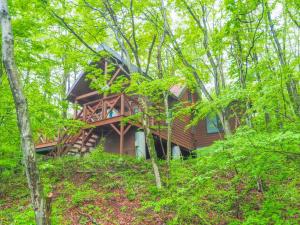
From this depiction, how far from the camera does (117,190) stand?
30.1ft

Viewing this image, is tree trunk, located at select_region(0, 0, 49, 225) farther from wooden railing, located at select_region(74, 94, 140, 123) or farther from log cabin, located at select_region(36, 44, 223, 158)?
wooden railing, located at select_region(74, 94, 140, 123)

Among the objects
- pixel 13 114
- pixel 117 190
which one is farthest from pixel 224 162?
pixel 13 114

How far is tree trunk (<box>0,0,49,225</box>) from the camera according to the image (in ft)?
14.3

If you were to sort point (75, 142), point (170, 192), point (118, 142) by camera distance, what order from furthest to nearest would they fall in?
point (118, 142) → point (75, 142) → point (170, 192)

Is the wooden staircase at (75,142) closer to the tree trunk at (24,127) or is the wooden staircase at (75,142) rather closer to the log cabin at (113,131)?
the log cabin at (113,131)

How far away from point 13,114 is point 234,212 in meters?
7.18

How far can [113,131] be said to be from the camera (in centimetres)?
1600

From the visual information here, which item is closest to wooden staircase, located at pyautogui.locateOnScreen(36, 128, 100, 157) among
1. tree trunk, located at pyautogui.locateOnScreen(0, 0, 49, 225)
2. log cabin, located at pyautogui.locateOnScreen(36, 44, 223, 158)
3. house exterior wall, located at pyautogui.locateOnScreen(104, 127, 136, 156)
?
log cabin, located at pyautogui.locateOnScreen(36, 44, 223, 158)

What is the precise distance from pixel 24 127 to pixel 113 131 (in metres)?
11.4

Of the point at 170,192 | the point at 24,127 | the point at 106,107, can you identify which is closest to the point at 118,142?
the point at 106,107

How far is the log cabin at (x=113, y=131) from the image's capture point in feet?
45.3

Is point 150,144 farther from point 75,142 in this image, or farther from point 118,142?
point 75,142

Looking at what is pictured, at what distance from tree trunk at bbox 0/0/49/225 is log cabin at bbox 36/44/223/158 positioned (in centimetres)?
710

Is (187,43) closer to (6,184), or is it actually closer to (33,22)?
(33,22)
